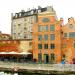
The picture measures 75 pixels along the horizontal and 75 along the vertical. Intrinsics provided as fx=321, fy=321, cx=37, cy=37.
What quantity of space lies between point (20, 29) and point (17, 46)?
1239 inches

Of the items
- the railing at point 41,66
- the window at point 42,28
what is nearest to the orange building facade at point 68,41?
the window at point 42,28

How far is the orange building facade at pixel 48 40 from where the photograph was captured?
267 feet

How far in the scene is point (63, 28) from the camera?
82.5m

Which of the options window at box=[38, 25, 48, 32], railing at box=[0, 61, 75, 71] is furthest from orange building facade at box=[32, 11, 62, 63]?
railing at box=[0, 61, 75, 71]

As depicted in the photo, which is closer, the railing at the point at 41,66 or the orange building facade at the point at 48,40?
the railing at the point at 41,66

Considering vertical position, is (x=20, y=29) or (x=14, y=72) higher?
(x=20, y=29)

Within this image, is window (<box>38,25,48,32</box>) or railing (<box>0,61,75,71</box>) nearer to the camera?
railing (<box>0,61,75,71</box>)

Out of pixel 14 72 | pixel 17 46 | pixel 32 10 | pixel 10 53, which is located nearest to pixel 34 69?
pixel 14 72

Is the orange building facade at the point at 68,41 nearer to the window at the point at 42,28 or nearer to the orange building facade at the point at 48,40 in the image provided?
the orange building facade at the point at 48,40

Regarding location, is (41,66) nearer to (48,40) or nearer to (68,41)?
(48,40)

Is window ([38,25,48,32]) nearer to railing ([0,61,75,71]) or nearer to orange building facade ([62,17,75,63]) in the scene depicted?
orange building facade ([62,17,75,63])

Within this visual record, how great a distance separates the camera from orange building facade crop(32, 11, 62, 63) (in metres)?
81.3

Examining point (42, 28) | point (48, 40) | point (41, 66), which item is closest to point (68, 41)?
point (48, 40)

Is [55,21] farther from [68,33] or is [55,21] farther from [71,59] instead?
[71,59]
